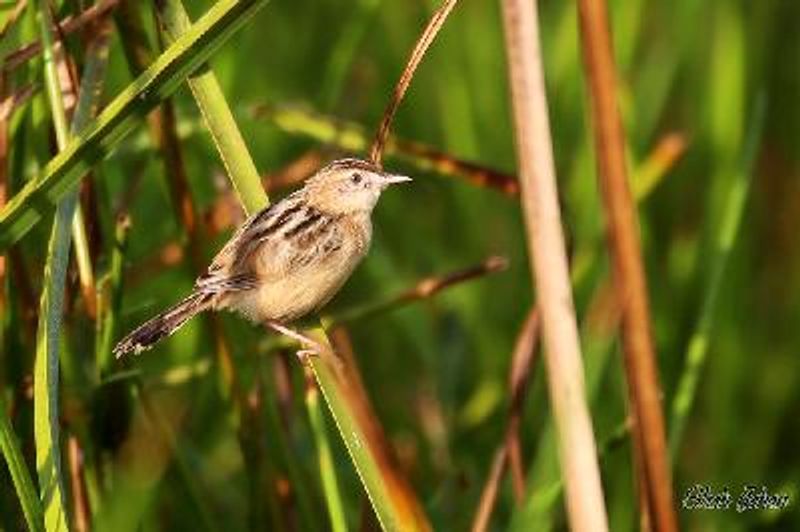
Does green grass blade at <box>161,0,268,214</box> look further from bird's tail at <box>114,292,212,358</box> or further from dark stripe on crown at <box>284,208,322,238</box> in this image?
dark stripe on crown at <box>284,208,322,238</box>

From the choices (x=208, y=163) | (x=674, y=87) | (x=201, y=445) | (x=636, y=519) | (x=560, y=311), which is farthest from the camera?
(x=674, y=87)

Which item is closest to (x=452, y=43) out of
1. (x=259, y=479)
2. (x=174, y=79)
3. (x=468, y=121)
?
(x=468, y=121)

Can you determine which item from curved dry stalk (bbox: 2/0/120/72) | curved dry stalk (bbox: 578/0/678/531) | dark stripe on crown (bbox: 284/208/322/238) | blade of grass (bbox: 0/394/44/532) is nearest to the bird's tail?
dark stripe on crown (bbox: 284/208/322/238)

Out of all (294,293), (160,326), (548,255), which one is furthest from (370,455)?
(294,293)

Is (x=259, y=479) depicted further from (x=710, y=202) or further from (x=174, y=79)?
(x=710, y=202)

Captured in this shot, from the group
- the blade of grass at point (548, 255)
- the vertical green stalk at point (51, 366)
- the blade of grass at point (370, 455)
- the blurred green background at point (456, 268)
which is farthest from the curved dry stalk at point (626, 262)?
the vertical green stalk at point (51, 366)

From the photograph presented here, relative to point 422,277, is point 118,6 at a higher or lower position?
higher
